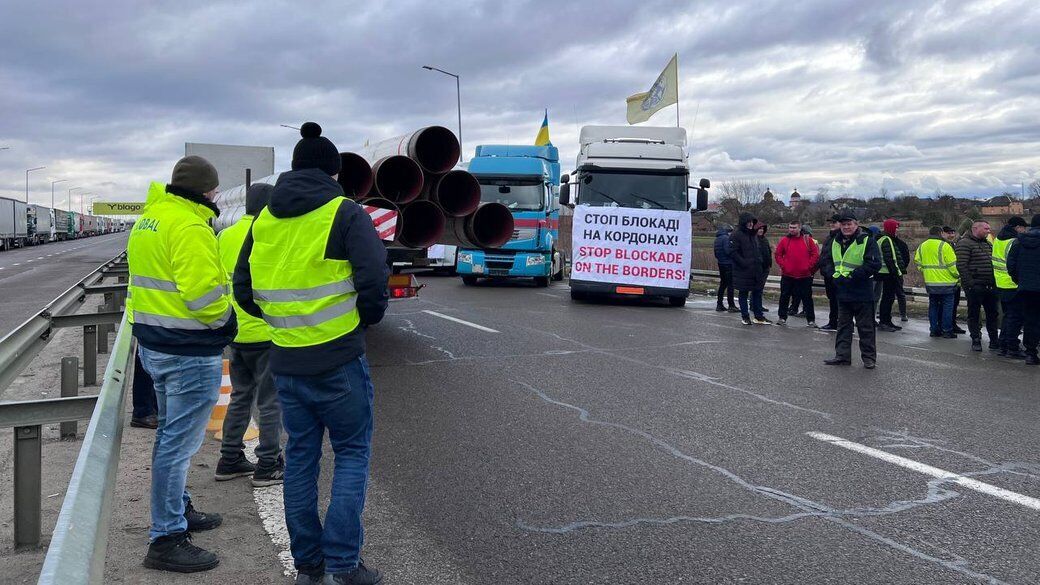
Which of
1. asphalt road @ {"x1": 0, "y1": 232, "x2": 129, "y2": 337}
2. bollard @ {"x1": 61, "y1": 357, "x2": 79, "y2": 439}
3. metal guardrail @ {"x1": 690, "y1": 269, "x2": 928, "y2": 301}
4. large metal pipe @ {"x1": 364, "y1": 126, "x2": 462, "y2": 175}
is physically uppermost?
large metal pipe @ {"x1": 364, "y1": 126, "x2": 462, "y2": 175}

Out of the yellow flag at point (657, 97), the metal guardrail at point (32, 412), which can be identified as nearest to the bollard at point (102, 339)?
the metal guardrail at point (32, 412)

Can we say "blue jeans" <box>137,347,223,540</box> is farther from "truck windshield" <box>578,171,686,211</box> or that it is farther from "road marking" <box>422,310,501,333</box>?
"truck windshield" <box>578,171,686,211</box>

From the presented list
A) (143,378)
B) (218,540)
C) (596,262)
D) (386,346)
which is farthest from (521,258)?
(218,540)

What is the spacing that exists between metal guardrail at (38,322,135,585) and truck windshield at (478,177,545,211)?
719 inches

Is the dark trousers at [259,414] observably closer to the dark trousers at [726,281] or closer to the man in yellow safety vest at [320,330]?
the man in yellow safety vest at [320,330]

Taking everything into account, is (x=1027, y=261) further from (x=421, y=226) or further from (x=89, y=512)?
(x=89, y=512)

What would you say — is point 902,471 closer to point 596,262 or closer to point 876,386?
point 876,386

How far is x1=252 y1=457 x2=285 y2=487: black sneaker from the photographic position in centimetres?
523

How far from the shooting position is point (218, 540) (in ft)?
14.3

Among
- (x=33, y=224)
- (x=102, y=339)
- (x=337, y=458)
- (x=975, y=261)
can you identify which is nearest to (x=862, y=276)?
(x=975, y=261)

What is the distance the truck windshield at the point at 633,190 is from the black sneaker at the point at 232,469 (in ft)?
41.3

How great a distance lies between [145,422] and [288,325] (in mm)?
3682

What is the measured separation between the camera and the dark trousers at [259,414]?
17.5ft

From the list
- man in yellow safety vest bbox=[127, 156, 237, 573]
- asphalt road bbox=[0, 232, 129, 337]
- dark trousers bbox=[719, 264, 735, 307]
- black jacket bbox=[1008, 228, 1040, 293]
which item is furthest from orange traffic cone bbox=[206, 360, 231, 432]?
dark trousers bbox=[719, 264, 735, 307]
